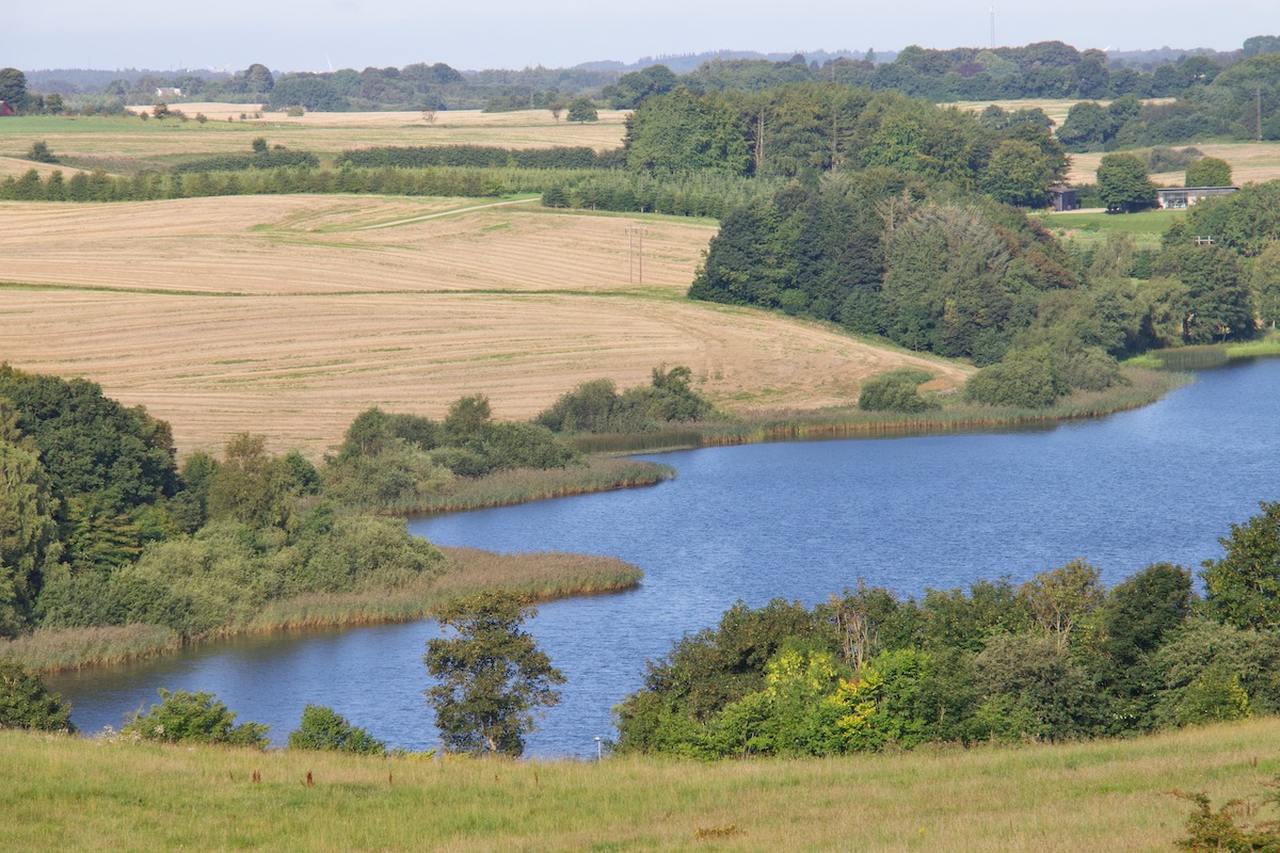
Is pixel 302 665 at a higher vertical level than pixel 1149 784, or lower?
lower

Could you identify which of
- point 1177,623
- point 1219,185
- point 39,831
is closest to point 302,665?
point 1177,623

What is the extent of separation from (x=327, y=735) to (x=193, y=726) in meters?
2.32

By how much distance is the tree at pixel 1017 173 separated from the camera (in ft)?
495

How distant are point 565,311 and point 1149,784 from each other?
84443 millimetres

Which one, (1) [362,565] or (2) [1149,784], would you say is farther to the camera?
(1) [362,565]

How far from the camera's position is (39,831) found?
70.5ft

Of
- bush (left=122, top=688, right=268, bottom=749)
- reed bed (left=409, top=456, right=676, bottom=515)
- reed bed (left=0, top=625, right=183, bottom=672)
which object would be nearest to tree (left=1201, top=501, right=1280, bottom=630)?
bush (left=122, top=688, right=268, bottom=749)

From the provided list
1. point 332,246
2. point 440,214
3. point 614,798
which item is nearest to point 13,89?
point 440,214

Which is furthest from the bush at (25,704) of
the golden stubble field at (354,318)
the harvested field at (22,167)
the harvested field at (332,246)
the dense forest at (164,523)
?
the harvested field at (22,167)

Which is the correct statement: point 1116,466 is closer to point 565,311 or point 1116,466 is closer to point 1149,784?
point 565,311

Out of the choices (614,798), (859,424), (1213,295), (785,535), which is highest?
(614,798)

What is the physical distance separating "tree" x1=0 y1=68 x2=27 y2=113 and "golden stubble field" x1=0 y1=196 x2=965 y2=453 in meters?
71.8

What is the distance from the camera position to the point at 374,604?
174 ft

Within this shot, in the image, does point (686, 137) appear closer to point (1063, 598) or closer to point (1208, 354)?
point (1208, 354)
